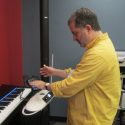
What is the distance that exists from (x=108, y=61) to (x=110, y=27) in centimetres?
180

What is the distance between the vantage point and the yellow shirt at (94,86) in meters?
1.70

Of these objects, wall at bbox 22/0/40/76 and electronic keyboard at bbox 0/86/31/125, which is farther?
wall at bbox 22/0/40/76

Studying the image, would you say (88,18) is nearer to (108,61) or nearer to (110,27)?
(108,61)

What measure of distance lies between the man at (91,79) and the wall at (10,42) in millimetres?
1185

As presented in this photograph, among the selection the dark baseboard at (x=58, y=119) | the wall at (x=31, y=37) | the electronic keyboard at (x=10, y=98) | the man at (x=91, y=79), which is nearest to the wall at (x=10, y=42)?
the wall at (x=31, y=37)

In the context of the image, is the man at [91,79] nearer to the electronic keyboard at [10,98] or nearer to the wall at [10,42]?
the electronic keyboard at [10,98]

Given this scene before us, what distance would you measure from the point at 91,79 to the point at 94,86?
0.09 m

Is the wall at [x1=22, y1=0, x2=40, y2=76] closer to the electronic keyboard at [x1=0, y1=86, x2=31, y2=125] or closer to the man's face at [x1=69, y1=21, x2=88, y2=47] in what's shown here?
the electronic keyboard at [x1=0, y1=86, x2=31, y2=125]

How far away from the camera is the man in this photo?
1.70 m

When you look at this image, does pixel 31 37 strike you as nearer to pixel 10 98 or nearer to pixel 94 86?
pixel 10 98

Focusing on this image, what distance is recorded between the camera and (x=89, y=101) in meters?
1.81

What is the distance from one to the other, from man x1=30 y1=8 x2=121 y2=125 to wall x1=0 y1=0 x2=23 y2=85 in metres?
1.18

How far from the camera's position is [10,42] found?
3084mm

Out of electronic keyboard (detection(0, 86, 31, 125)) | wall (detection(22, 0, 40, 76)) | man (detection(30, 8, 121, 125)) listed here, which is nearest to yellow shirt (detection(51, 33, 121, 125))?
man (detection(30, 8, 121, 125))
